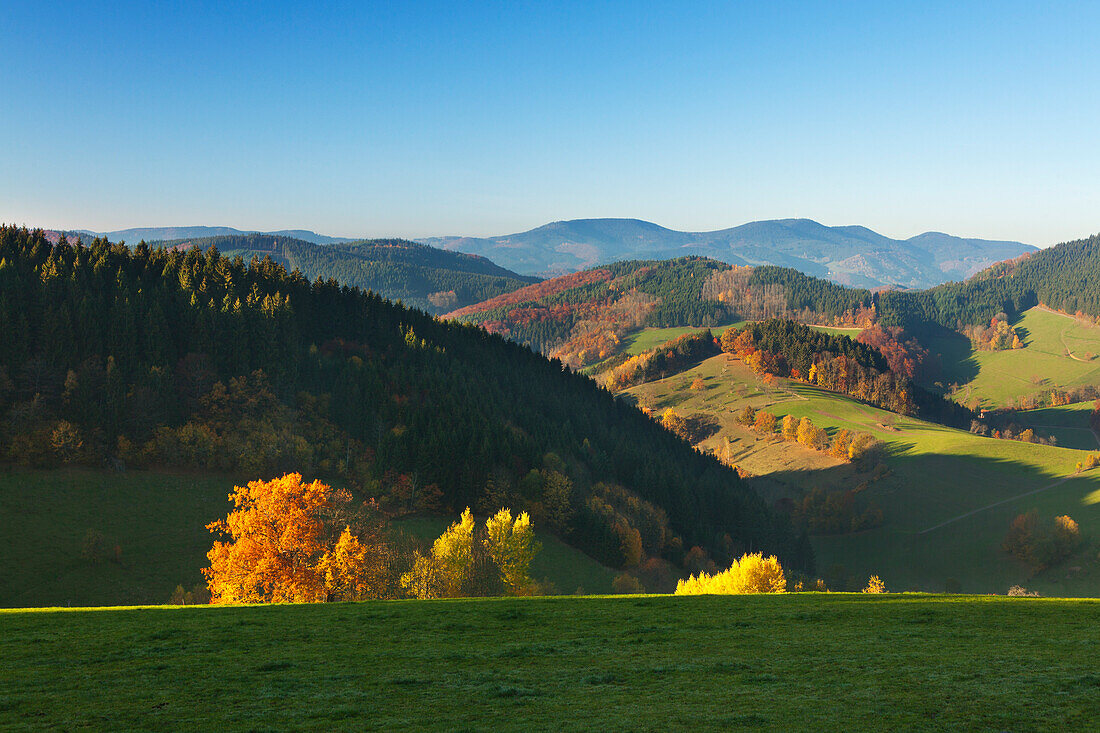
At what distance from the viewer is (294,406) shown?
114 m

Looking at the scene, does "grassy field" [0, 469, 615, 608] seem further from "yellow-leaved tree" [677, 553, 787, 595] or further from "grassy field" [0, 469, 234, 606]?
"yellow-leaved tree" [677, 553, 787, 595]

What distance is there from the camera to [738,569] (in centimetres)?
7181

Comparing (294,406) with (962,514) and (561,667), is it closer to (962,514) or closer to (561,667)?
(561,667)

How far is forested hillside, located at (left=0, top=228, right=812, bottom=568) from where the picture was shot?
304ft

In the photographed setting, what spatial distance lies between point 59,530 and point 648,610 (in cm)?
7404

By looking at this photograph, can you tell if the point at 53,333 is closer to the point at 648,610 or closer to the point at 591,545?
the point at 591,545

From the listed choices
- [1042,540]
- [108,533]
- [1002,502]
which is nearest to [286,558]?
[108,533]

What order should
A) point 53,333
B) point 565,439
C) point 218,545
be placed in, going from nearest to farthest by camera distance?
1. point 218,545
2. point 53,333
3. point 565,439

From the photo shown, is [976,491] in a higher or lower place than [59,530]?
lower

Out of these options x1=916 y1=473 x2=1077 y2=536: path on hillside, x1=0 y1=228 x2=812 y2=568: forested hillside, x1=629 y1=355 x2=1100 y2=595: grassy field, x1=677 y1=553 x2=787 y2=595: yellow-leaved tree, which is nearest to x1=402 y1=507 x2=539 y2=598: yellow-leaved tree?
x1=677 y1=553 x2=787 y2=595: yellow-leaved tree

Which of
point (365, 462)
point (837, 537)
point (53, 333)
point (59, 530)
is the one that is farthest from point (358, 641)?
point (837, 537)

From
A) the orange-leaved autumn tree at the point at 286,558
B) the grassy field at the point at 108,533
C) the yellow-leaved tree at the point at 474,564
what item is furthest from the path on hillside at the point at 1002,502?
the orange-leaved autumn tree at the point at 286,558

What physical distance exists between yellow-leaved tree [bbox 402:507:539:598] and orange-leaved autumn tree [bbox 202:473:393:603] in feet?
29.3

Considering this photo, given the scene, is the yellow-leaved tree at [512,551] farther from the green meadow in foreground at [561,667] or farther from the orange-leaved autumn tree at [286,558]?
the green meadow in foreground at [561,667]
